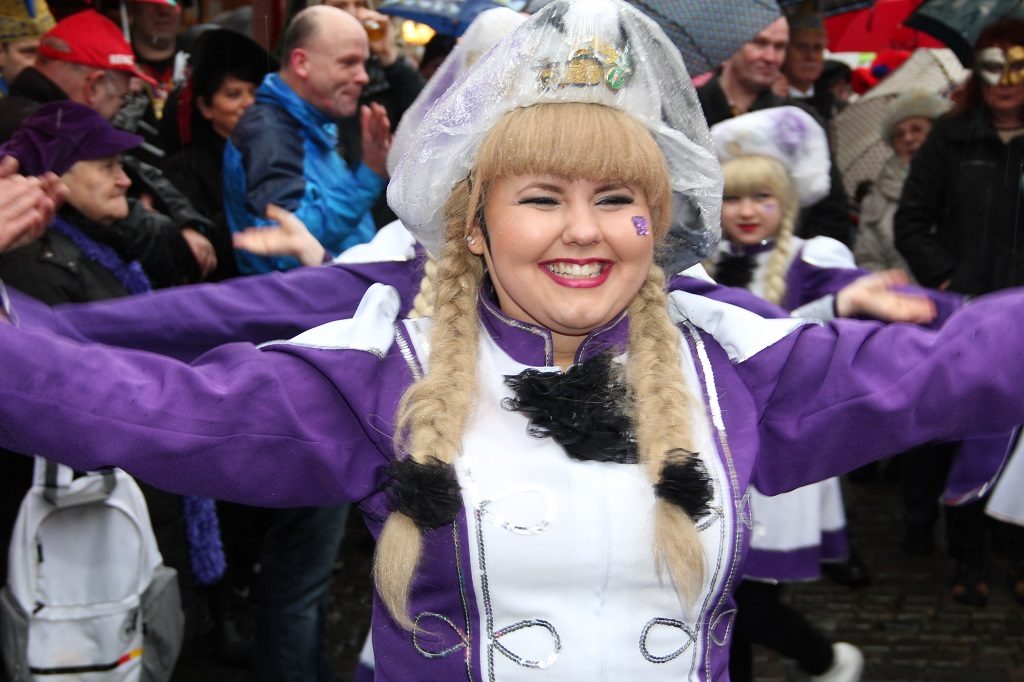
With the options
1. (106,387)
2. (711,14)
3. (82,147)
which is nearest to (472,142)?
(106,387)

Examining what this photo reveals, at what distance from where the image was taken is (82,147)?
3.91 meters

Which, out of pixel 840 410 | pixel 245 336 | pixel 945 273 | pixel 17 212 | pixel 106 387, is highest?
pixel 17 212

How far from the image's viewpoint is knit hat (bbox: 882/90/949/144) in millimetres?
7199

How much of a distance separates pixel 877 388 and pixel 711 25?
2.85 meters

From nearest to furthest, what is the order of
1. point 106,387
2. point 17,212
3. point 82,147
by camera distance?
point 106,387, point 17,212, point 82,147

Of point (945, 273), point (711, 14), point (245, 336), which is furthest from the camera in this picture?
point (945, 273)

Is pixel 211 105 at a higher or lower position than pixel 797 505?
higher

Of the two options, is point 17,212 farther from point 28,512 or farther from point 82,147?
point 82,147

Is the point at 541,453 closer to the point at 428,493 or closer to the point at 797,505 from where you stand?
the point at 428,493

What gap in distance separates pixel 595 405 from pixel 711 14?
2.98 m

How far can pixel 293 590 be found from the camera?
3764mm

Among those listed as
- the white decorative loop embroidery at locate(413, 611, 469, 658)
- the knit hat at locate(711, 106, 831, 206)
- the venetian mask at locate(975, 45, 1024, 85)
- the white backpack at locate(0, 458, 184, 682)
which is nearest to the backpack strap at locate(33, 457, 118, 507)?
the white backpack at locate(0, 458, 184, 682)

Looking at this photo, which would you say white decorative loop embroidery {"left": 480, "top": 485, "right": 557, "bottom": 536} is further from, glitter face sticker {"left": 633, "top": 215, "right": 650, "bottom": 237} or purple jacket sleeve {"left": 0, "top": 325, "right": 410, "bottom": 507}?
glitter face sticker {"left": 633, "top": 215, "right": 650, "bottom": 237}

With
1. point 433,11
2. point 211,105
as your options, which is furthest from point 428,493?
point 433,11
